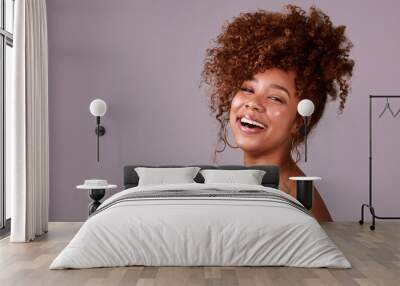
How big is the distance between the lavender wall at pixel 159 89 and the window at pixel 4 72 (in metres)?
0.67

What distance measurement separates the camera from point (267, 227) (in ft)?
15.0

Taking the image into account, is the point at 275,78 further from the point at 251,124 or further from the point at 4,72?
the point at 4,72

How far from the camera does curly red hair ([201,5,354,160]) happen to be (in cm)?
724

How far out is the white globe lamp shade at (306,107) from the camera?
706cm

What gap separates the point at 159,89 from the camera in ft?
24.4

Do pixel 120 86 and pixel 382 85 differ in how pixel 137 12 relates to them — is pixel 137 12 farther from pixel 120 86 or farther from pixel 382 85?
pixel 382 85

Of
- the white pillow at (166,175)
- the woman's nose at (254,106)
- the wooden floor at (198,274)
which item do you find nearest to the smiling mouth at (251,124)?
the woman's nose at (254,106)

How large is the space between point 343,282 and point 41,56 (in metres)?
4.26

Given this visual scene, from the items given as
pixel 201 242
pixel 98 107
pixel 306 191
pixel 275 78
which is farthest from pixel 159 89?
pixel 201 242

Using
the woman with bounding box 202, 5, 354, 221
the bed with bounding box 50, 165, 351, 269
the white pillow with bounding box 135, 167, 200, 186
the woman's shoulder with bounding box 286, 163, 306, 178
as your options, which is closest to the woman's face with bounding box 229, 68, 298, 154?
the woman with bounding box 202, 5, 354, 221

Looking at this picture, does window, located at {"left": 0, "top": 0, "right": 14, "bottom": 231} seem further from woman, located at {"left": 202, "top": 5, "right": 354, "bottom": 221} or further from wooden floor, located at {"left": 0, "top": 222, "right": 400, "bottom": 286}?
woman, located at {"left": 202, "top": 5, "right": 354, "bottom": 221}

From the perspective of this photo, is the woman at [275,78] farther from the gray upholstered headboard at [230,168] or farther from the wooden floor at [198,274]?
the wooden floor at [198,274]

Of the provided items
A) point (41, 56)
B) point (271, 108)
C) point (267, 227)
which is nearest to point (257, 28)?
point (271, 108)

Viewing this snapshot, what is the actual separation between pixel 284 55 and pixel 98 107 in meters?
2.40
